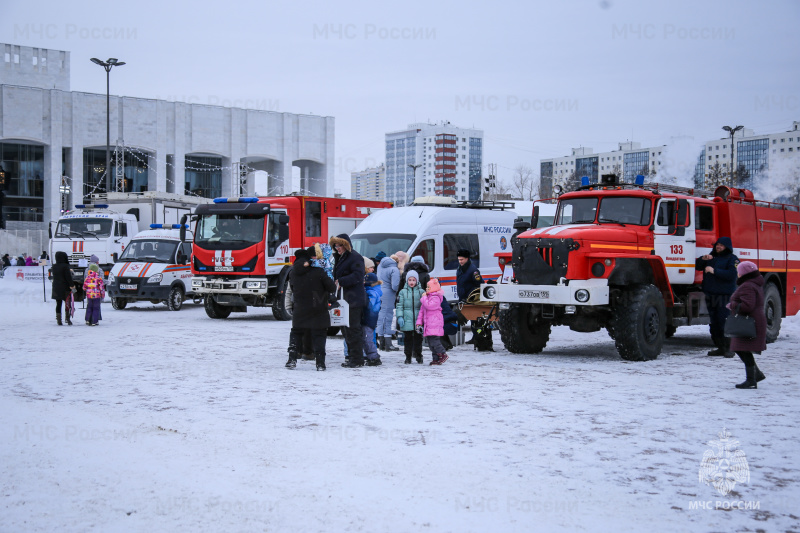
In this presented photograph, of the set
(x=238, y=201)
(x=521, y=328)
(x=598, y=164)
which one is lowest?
(x=521, y=328)

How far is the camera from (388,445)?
709 centimetres

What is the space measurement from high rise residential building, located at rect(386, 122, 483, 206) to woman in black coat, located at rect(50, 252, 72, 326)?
120956mm

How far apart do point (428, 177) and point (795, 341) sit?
437 ft

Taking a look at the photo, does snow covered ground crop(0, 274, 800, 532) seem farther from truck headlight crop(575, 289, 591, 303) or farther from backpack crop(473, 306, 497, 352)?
backpack crop(473, 306, 497, 352)

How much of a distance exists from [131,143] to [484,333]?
201 feet

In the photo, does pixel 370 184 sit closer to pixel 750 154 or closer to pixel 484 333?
pixel 750 154

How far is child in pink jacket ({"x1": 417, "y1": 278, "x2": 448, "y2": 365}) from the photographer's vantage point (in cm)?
1245

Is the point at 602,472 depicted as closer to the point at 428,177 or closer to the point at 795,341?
the point at 795,341

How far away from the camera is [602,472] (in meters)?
6.24

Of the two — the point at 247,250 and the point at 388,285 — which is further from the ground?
the point at 247,250

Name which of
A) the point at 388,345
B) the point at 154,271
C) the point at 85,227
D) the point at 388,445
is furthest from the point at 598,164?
the point at 388,445

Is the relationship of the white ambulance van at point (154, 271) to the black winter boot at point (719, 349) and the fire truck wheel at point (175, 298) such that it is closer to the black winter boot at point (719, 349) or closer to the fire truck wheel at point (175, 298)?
the fire truck wheel at point (175, 298)

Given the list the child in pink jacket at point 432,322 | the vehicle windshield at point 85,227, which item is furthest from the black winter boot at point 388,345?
the vehicle windshield at point 85,227

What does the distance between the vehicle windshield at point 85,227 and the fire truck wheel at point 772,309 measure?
70.1ft
